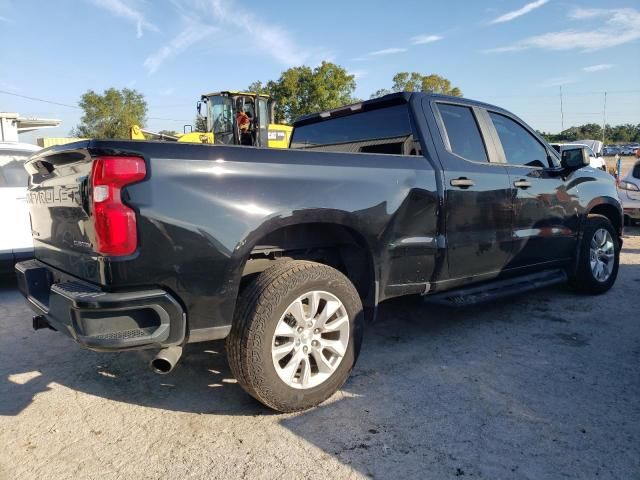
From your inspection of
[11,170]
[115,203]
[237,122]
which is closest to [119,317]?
→ [115,203]

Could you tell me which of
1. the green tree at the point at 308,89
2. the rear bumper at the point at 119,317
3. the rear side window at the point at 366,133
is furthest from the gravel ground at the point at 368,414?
the green tree at the point at 308,89

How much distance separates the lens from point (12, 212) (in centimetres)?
556

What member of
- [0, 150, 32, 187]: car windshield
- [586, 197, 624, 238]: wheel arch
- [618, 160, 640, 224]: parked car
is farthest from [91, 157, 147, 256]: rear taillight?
[618, 160, 640, 224]: parked car

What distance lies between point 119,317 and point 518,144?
3.68 metres

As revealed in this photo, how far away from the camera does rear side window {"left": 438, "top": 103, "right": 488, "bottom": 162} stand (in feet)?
12.4

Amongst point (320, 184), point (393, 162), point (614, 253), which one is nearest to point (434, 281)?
point (393, 162)

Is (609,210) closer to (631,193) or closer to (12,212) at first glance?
(631,193)

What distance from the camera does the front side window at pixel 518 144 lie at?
167 inches

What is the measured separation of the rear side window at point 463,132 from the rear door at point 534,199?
25cm

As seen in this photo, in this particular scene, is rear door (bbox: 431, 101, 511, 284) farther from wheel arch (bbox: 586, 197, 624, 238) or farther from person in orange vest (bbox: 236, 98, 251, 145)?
person in orange vest (bbox: 236, 98, 251, 145)

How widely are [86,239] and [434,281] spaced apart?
2.33 m

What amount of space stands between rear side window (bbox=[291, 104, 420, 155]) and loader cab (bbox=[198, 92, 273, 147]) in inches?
340

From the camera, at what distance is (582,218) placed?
15.8 ft

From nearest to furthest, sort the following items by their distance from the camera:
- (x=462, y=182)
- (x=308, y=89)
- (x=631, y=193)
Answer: (x=462, y=182) → (x=631, y=193) → (x=308, y=89)
